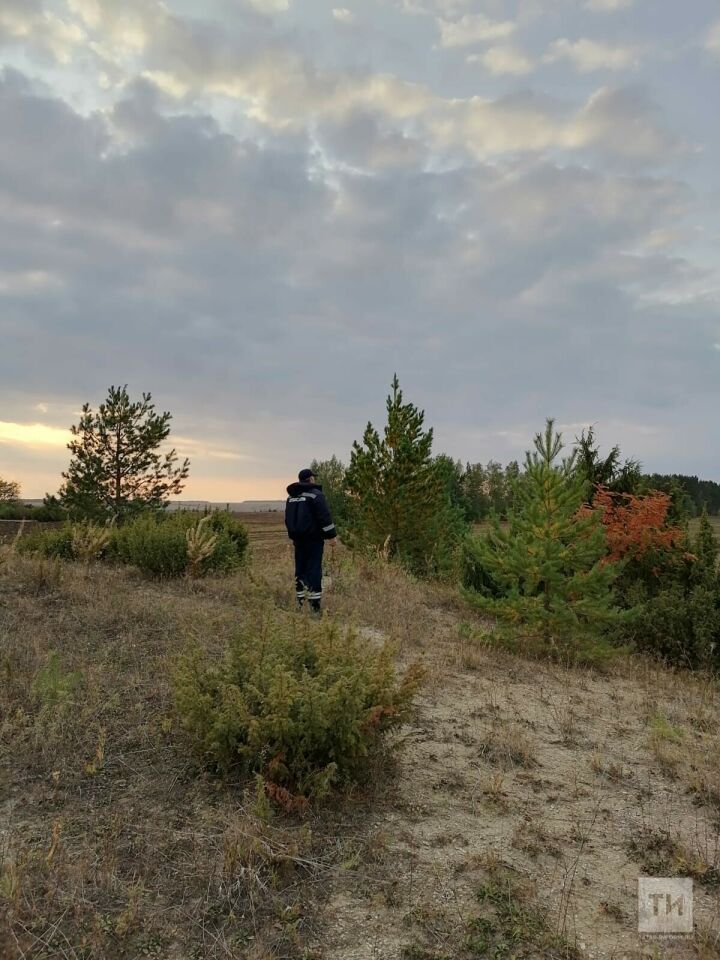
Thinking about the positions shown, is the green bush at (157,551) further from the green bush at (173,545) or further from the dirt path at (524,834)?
the dirt path at (524,834)

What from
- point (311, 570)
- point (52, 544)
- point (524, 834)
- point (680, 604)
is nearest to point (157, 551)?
point (52, 544)

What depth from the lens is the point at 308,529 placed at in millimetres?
9305

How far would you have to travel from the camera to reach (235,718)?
13.4ft

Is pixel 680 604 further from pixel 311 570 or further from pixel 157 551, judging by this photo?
pixel 157 551

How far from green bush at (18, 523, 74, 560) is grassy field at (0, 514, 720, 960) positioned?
6.11 meters

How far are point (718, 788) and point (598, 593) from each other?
401 cm

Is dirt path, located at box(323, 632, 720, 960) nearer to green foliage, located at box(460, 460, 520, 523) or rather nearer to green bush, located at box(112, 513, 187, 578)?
green bush, located at box(112, 513, 187, 578)

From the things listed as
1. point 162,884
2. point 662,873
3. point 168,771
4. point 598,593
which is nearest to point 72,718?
point 168,771

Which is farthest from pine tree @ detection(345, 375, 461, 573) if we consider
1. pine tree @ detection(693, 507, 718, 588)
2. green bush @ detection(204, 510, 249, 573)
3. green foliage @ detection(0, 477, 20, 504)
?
green foliage @ detection(0, 477, 20, 504)

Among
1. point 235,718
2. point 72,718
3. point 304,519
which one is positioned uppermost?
point 304,519

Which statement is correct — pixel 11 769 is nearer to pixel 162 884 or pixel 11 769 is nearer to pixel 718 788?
pixel 162 884

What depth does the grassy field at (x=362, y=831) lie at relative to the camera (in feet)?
9.64

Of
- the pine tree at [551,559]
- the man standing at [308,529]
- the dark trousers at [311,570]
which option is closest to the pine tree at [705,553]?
the pine tree at [551,559]

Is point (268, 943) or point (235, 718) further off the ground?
point (235, 718)
